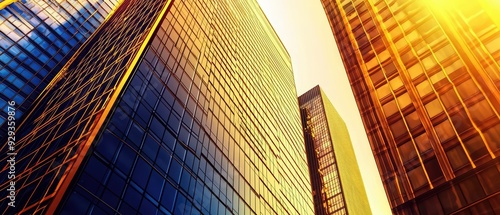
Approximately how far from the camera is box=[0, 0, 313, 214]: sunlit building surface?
23094 millimetres

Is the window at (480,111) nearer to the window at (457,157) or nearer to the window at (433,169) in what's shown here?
the window at (457,157)

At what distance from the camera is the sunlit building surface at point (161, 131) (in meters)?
23.1

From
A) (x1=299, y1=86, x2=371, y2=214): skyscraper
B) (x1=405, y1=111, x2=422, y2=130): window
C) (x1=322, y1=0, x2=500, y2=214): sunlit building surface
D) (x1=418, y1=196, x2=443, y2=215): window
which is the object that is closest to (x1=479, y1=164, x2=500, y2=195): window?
(x1=322, y1=0, x2=500, y2=214): sunlit building surface

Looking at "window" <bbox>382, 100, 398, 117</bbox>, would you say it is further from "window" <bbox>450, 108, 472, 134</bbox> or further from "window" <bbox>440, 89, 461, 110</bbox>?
"window" <bbox>450, 108, 472, 134</bbox>

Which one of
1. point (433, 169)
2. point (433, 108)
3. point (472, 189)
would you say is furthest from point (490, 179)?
point (433, 108)

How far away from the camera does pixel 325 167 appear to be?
121 metres

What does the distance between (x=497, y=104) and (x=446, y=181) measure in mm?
6198

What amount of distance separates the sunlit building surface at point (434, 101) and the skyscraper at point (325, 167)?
78.9m

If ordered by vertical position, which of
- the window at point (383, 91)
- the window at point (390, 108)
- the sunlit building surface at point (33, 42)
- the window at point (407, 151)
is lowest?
the window at point (407, 151)

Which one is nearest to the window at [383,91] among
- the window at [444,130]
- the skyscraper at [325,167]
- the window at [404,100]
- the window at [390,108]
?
the window at [390,108]

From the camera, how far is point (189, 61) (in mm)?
43812

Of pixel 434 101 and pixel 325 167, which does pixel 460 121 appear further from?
pixel 325 167

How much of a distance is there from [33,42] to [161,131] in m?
38.9

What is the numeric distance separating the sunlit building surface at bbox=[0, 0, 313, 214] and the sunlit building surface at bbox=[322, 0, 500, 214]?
1615cm
